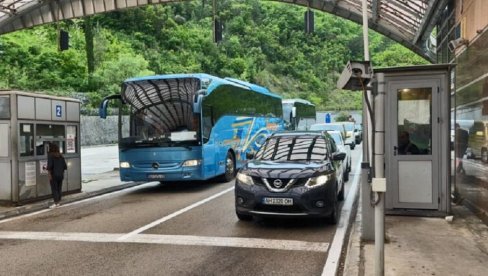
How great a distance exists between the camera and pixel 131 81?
1368 centimetres

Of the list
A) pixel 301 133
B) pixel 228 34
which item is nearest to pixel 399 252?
pixel 301 133

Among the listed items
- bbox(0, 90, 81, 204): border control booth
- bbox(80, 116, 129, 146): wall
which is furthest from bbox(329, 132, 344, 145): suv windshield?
bbox(80, 116, 129, 146): wall

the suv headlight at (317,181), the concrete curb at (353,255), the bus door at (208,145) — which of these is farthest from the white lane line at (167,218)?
the concrete curb at (353,255)

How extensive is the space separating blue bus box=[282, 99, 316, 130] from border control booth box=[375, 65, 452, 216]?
1918 centimetres

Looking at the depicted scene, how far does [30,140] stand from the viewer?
462 inches

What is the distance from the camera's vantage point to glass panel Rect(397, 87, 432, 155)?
891 centimetres

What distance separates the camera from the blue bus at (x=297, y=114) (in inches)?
1196

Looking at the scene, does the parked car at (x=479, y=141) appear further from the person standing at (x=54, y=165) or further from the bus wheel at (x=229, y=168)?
the person standing at (x=54, y=165)

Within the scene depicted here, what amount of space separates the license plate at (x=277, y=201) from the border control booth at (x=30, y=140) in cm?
638

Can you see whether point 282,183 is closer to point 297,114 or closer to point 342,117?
point 297,114

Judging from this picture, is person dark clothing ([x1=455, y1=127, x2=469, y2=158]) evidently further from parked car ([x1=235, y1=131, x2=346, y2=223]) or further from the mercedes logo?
the mercedes logo

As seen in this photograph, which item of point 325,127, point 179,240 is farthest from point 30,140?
point 325,127

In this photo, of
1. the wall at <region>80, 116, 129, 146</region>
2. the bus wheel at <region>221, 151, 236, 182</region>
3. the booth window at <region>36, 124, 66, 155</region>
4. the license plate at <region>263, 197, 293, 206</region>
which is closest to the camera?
the license plate at <region>263, 197, 293, 206</region>

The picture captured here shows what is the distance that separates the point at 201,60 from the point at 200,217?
5476 centimetres
